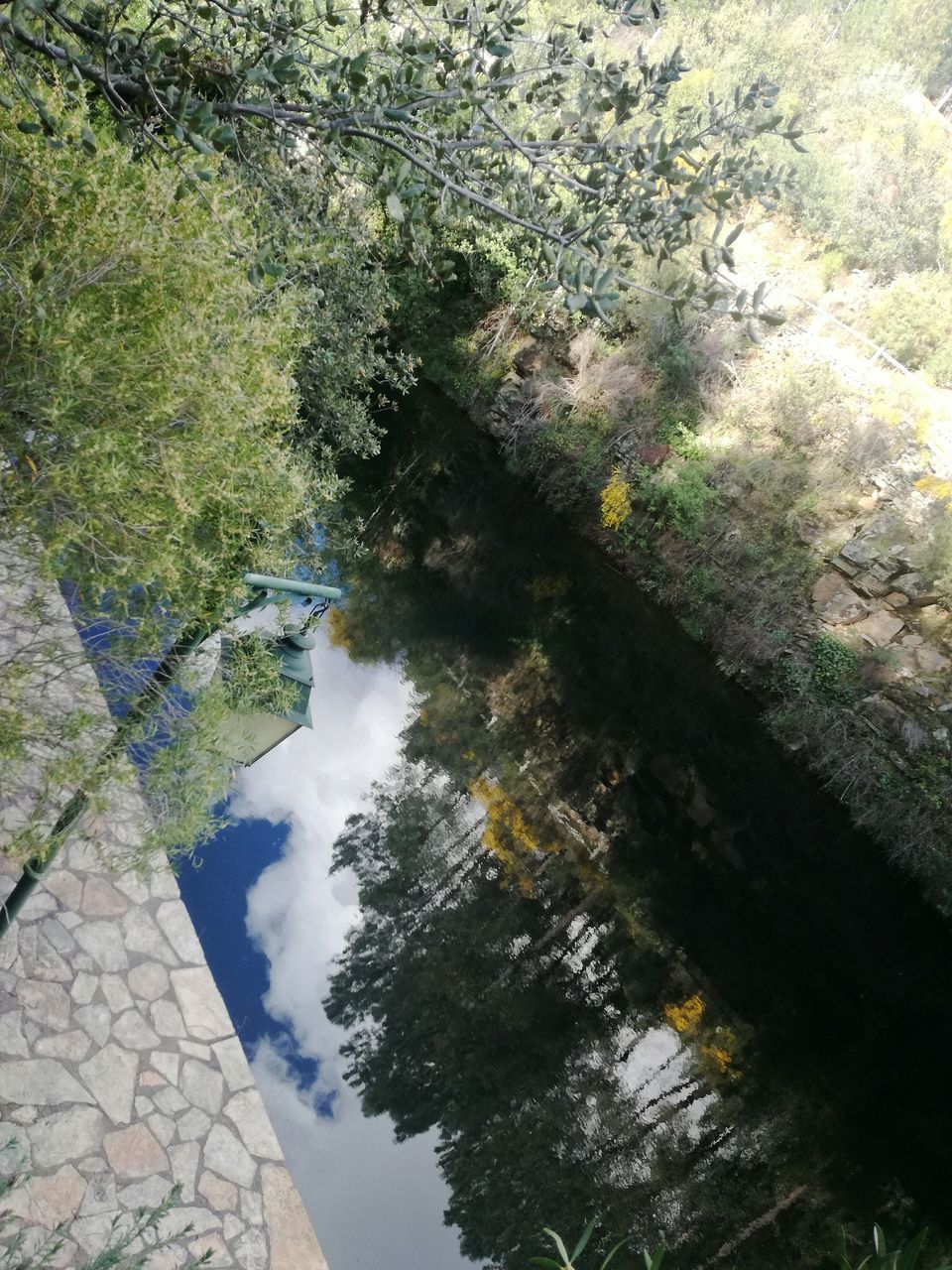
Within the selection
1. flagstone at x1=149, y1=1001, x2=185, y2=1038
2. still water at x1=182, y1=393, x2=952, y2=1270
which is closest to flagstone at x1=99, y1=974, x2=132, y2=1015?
flagstone at x1=149, y1=1001, x2=185, y2=1038

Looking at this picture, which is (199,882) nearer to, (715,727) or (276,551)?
(276,551)

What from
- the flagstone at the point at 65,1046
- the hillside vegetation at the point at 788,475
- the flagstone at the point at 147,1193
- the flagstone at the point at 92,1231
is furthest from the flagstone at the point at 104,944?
the hillside vegetation at the point at 788,475

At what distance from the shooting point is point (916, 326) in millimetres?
19422

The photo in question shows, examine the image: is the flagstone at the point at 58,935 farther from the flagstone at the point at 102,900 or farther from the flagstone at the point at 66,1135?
the flagstone at the point at 66,1135

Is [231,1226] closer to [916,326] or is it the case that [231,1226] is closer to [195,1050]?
[195,1050]

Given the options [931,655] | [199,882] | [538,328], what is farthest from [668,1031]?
[538,328]

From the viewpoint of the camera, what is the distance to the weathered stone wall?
12.0 ft

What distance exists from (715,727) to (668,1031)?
6238mm

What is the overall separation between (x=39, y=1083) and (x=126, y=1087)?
39 cm

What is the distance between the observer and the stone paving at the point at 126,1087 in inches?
144

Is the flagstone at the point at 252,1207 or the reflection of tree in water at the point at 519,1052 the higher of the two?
the flagstone at the point at 252,1207

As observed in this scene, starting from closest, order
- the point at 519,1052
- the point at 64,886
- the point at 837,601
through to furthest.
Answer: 1. the point at 64,886
2. the point at 519,1052
3. the point at 837,601

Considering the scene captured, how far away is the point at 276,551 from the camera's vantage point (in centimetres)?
461

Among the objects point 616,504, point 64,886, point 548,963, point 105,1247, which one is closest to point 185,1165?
point 105,1247
